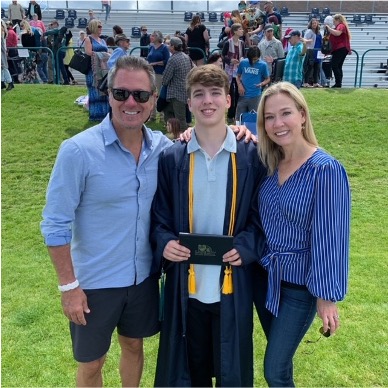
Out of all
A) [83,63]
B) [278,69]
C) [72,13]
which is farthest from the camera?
[72,13]

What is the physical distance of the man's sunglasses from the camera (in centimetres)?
245

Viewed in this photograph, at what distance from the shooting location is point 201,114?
8.05 ft

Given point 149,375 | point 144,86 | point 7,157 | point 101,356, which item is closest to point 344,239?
point 144,86

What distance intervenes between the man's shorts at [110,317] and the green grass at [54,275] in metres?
0.72

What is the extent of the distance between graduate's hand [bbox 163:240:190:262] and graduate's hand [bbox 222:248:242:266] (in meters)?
0.20

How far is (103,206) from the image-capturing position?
242 centimetres

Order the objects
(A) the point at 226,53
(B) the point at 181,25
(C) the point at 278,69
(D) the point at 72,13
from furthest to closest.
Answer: (D) the point at 72,13
(B) the point at 181,25
(C) the point at 278,69
(A) the point at 226,53

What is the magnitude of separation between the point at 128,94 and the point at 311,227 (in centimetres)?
117

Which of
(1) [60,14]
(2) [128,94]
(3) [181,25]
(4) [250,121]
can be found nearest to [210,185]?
(2) [128,94]

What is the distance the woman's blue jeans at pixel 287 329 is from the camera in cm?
243

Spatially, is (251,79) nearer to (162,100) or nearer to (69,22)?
(162,100)

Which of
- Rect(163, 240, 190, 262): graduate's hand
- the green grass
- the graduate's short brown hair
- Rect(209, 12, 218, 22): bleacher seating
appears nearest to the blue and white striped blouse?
Rect(163, 240, 190, 262): graduate's hand

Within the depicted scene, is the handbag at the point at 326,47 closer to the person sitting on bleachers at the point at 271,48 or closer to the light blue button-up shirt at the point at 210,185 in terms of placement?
the person sitting on bleachers at the point at 271,48

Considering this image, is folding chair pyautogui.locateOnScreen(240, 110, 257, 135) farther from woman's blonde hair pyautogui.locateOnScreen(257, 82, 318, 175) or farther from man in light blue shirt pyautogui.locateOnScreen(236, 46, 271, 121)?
woman's blonde hair pyautogui.locateOnScreen(257, 82, 318, 175)
